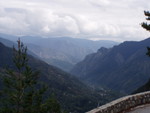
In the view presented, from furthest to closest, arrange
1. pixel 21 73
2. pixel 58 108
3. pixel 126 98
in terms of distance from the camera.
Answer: pixel 58 108
pixel 21 73
pixel 126 98

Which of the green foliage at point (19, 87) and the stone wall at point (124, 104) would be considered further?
the green foliage at point (19, 87)

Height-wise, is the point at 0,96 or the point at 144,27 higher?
the point at 144,27

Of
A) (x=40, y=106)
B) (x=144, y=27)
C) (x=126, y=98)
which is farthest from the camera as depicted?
(x=144, y=27)

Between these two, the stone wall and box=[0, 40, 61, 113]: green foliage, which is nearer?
the stone wall

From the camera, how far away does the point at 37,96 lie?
37.0m

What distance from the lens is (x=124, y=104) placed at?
18.2 meters

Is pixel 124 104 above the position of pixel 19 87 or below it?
above

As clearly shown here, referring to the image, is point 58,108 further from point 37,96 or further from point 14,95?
point 14,95

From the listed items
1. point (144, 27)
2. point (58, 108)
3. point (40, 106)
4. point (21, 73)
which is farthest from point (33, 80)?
point (144, 27)

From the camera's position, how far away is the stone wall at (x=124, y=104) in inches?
659

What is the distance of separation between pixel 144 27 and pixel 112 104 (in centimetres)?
2893

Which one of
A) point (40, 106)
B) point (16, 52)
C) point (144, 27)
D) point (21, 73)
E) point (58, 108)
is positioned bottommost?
point (58, 108)

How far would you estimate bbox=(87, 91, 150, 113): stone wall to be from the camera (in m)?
16.7

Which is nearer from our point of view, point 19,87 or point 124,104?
point 124,104
